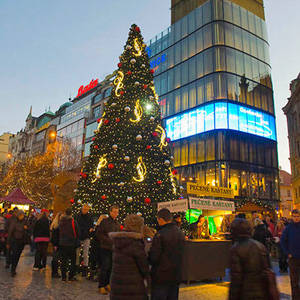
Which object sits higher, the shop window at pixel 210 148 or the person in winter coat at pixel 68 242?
the shop window at pixel 210 148

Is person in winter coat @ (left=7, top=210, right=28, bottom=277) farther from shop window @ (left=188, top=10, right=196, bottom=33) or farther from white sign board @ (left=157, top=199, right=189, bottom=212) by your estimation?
shop window @ (left=188, top=10, right=196, bottom=33)

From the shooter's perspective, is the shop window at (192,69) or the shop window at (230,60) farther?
the shop window at (192,69)

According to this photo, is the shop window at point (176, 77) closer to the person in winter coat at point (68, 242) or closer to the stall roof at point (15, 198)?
the stall roof at point (15, 198)

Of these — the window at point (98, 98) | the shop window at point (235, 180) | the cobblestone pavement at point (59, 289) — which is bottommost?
the cobblestone pavement at point (59, 289)

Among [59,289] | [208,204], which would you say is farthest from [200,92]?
[59,289]

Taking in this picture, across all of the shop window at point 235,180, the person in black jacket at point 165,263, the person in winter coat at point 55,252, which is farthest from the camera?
the shop window at point 235,180

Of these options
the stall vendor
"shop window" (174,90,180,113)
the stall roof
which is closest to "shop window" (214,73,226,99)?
"shop window" (174,90,180,113)

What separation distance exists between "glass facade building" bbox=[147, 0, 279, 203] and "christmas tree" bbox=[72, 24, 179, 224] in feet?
72.4

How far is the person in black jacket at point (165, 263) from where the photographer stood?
12.5ft

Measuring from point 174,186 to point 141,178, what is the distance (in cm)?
151

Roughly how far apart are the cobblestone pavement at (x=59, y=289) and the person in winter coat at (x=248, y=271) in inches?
141

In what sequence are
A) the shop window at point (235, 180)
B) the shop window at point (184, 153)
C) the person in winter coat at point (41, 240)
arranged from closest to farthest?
1. the person in winter coat at point (41, 240)
2. the shop window at point (235, 180)
3. the shop window at point (184, 153)

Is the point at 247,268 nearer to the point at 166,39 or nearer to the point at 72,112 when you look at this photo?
the point at 166,39

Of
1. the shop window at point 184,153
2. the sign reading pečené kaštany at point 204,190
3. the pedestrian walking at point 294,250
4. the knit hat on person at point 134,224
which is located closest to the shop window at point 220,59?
the shop window at point 184,153
